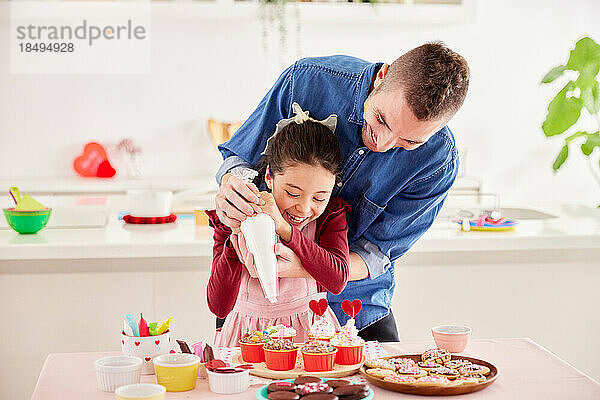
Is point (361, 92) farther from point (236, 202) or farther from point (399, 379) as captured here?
point (399, 379)

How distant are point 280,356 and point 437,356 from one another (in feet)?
1.01

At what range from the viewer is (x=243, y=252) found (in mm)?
1683

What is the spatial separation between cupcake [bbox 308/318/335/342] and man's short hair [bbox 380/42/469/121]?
0.46 metres

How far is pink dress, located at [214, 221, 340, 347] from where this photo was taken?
1821mm

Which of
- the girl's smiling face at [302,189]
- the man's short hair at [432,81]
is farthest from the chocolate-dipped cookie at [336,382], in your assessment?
the man's short hair at [432,81]

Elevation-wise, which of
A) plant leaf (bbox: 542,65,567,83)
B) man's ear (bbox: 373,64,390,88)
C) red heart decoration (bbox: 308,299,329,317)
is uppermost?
plant leaf (bbox: 542,65,567,83)

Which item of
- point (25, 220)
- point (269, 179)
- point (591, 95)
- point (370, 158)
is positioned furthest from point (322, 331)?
point (591, 95)

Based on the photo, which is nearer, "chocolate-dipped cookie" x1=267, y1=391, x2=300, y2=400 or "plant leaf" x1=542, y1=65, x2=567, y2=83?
"chocolate-dipped cookie" x1=267, y1=391, x2=300, y2=400

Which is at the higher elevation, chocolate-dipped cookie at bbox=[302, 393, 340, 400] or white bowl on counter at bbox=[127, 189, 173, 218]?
white bowl on counter at bbox=[127, 189, 173, 218]

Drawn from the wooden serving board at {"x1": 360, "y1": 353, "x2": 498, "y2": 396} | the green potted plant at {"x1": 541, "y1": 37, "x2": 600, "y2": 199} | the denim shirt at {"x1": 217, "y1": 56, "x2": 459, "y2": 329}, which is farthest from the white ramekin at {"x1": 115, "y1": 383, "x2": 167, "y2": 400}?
the green potted plant at {"x1": 541, "y1": 37, "x2": 600, "y2": 199}

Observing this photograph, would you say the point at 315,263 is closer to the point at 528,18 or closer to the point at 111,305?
the point at 111,305

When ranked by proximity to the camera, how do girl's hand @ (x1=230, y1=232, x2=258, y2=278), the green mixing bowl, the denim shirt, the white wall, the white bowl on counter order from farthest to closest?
the white wall < the white bowl on counter < the green mixing bowl < the denim shirt < girl's hand @ (x1=230, y1=232, x2=258, y2=278)

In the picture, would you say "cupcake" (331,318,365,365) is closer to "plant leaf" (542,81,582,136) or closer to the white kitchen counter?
the white kitchen counter

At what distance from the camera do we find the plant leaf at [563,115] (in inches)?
161
